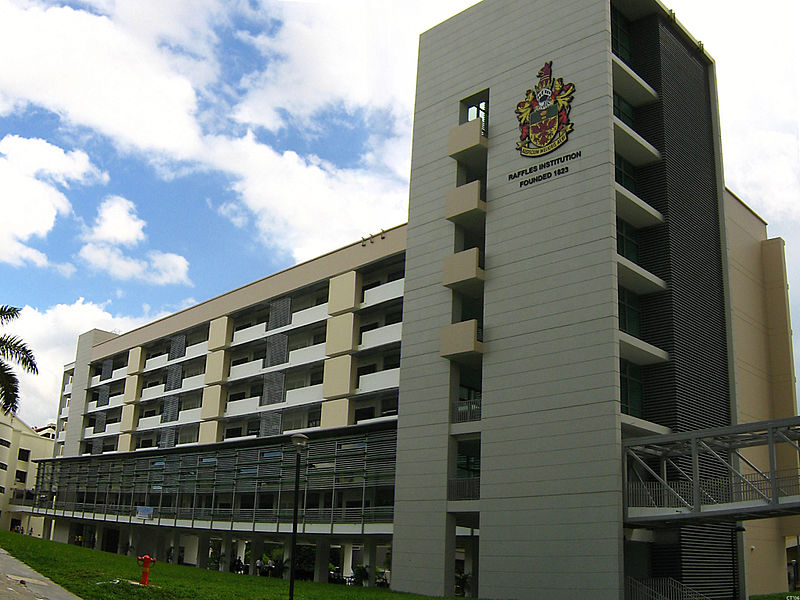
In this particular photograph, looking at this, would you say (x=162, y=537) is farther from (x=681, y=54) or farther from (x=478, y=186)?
(x=681, y=54)

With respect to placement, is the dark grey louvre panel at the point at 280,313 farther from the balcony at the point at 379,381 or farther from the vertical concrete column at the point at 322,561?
the vertical concrete column at the point at 322,561

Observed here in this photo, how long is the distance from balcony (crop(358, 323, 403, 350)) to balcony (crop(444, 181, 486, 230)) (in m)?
9.61

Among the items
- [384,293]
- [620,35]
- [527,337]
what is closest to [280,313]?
[384,293]

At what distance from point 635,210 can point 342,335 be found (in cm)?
2113

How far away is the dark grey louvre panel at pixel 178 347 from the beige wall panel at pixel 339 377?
2077 cm

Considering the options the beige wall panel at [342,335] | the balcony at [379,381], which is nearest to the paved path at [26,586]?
the balcony at [379,381]

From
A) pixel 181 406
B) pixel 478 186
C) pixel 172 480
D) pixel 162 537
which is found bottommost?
pixel 162 537

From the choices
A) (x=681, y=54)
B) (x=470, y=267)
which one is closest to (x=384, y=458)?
(x=470, y=267)

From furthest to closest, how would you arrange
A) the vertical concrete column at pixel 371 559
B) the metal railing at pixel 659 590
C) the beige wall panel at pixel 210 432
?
the beige wall panel at pixel 210 432 → the vertical concrete column at pixel 371 559 → the metal railing at pixel 659 590

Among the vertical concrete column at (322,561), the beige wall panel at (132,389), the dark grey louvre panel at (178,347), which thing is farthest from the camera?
the beige wall panel at (132,389)

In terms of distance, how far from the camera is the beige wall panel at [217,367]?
60219 mm

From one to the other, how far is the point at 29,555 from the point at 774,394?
40.1 meters

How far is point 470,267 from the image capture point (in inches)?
1463

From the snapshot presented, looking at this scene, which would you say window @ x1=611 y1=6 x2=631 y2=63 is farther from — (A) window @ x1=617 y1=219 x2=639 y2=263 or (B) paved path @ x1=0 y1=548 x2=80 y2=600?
(B) paved path @ x1=0 y1=548 x2=80 y2=600
